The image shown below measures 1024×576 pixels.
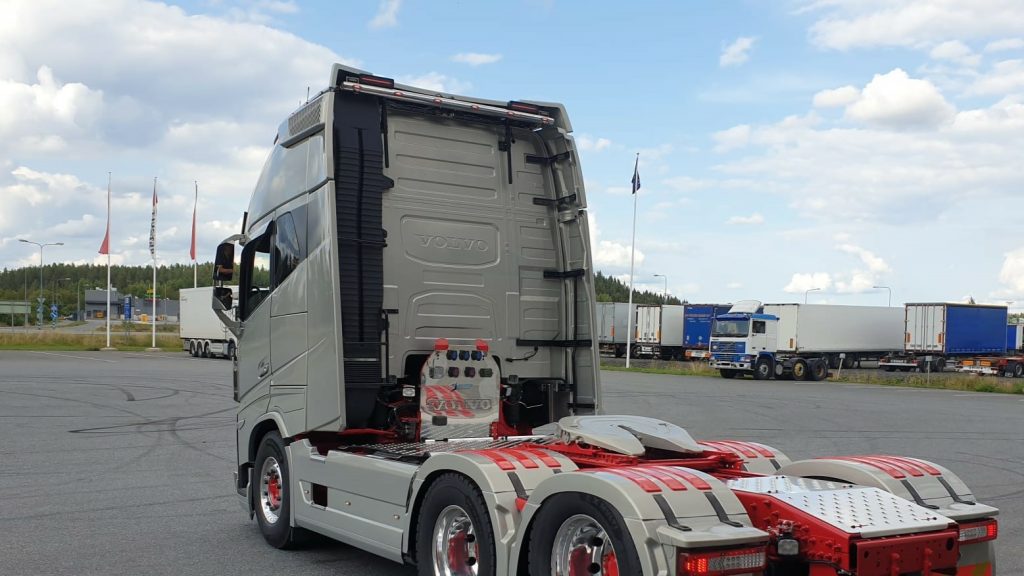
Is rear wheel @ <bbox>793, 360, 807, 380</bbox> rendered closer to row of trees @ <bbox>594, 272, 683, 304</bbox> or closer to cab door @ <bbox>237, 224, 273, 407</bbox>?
cab door @ <bbox>237, 224, 273, 407</bbox>

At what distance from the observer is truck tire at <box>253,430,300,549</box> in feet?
23.8

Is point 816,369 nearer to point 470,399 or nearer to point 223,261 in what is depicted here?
point 470,399

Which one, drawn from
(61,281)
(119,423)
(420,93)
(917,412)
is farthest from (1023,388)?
(61,281)

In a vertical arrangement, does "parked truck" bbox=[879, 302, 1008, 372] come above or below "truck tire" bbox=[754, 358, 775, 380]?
above

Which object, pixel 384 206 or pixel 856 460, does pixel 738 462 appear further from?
pixel 384 206

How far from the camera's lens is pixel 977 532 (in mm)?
4941

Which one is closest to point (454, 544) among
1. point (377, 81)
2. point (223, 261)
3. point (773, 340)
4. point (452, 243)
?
point (452, 243)

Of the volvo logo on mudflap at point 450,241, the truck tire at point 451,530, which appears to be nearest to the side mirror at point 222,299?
the volvo logo on mudflap at point 450,241

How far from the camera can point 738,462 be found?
240 inches

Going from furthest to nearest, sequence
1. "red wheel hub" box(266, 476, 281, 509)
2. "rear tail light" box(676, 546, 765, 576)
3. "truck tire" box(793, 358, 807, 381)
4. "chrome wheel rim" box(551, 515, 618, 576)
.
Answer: "truck tire" box(793, 358, 807, 381) < "red wheel hub" box(266, 476, 281, 509) < "chrome wheel rim" box(551, 515, 618, 576) < "rear tail light" box(676, 546, 765, 576)

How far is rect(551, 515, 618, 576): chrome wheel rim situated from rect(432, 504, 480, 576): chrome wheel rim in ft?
2.73

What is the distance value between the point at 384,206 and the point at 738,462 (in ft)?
10.9

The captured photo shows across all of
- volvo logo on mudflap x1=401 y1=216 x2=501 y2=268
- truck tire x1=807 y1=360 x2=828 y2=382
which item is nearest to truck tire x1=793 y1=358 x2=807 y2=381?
truck tire x1=807 y1=360 x2=828 y2=382

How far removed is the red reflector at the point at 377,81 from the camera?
725cm
